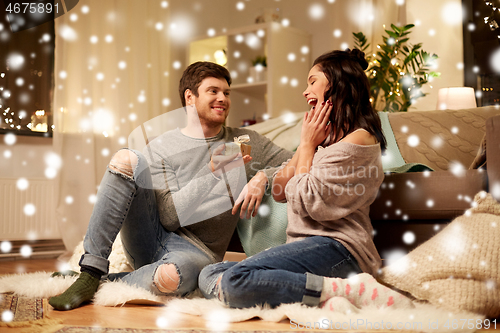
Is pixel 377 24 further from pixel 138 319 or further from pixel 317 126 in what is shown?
pixel 138 319

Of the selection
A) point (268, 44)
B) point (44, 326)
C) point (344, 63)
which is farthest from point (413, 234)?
point (268, 44)

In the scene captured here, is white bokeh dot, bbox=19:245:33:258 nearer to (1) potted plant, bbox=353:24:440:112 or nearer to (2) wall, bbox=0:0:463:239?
(2) wall, bbox=0:0:463:239

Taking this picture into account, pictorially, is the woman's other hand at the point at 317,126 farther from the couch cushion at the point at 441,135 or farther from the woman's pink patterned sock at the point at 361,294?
the couch cushion at the point at 441,135

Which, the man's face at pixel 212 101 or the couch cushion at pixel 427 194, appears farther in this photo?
the man's face at pixel 212 101

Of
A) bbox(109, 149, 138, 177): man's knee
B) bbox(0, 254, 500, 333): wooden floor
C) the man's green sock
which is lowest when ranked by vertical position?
bbox(0, 254, 500, 333): wooden floor

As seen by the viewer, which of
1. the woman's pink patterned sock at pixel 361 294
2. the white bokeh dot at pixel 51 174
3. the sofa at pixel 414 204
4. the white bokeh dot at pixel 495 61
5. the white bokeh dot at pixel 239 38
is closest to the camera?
the woman's pink patterned sock at pixel 361 294

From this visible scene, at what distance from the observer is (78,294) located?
1107 millimetres

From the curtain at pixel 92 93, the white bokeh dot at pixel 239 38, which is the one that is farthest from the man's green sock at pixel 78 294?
the white bokeh dot at pixel 239 38

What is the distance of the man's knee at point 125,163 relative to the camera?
Answer: 1200 millimetres

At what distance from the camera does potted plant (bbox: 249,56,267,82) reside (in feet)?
9.97

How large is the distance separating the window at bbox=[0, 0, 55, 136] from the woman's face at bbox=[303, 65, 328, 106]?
80.0 inches

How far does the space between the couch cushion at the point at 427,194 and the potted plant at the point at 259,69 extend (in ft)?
5.83

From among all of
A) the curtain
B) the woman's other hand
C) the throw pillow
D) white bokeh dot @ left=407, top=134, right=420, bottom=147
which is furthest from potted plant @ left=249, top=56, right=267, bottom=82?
the woman's other hand

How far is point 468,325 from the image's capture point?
3.00 feet
